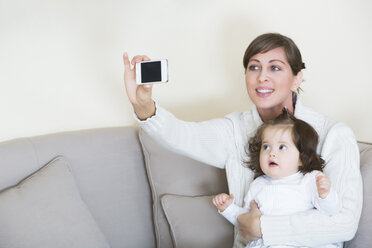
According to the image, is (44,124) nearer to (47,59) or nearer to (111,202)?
(47,59)

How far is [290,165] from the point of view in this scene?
1615mm

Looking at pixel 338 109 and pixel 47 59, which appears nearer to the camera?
pixel 47 59

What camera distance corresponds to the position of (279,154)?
162cm

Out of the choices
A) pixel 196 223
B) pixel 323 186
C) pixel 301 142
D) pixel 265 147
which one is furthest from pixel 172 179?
pixel 323 186

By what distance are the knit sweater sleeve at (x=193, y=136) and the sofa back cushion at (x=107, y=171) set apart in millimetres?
382

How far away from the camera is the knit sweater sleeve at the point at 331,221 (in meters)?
1.54

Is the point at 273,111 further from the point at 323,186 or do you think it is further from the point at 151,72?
the point at 151,72

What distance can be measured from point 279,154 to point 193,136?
0.34 meters

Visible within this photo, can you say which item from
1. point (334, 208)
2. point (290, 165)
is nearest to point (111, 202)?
point (290, 165)

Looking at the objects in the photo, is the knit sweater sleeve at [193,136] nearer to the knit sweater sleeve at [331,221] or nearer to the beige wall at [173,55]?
the knit sweater sleeve at [331,221]

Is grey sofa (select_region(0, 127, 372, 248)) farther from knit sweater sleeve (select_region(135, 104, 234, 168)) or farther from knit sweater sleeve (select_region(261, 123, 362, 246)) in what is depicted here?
knit sweater sleeve (select_region(135, 104, 234, 168))

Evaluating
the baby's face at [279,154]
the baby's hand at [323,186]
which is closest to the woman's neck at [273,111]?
the baby's face at [279,154]

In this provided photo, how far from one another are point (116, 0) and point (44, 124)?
0.68 m

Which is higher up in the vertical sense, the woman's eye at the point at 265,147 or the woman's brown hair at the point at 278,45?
the woman's brown hair at the point at 278,45
